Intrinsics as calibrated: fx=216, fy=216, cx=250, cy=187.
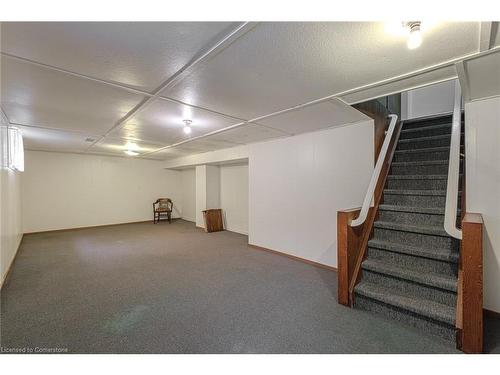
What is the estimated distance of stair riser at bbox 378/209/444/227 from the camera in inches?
93.8

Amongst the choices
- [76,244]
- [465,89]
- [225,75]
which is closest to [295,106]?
[225,75]

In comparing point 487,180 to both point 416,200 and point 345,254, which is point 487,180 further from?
point 345,254

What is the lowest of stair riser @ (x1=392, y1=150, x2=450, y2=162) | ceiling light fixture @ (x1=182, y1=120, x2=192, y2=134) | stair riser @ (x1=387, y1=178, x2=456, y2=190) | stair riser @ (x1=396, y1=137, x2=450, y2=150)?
stair riser @ (x1=387, y1=178, x2=456, y2=190)

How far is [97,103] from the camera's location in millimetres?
2307

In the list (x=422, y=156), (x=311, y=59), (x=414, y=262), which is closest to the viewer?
(x=311, y=59)

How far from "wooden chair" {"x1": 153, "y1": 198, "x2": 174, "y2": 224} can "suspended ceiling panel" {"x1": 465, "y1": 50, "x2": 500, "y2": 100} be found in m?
7.59

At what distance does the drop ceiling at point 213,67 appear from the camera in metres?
1.22

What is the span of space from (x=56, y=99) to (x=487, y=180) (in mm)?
4433

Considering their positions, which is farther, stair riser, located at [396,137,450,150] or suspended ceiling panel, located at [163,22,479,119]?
stair riser, located at [396,137,450,150]

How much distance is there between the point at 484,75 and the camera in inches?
67.9

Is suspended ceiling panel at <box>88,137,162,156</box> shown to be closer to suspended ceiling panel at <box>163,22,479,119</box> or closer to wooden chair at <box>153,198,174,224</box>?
wooden chair at <box>153,198,174,224</box>

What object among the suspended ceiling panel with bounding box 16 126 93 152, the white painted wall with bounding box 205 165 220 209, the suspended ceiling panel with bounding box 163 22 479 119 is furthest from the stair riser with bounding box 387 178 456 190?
the suspended ceiling panel with bounding box 16 126 93 152

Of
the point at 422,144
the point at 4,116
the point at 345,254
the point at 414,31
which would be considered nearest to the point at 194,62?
the point at 414,31
